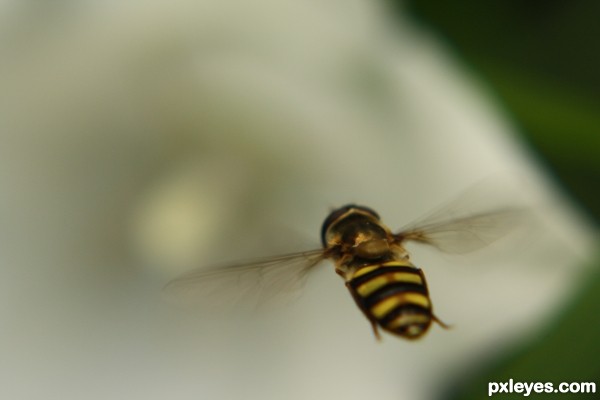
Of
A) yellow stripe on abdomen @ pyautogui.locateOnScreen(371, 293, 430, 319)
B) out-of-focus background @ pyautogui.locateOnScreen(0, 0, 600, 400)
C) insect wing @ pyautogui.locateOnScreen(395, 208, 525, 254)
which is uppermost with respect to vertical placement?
out-of-focus background @ pyautogui.locateOnScreen(0, 0, 600, 400)

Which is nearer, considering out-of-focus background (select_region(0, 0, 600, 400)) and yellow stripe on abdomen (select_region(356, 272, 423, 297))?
yellow stripe on abdomen (select_region(356, 272, 423, 297))

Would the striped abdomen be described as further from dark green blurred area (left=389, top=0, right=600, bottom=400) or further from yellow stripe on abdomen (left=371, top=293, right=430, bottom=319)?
dark green blurred area (left=389, top=0, right=600, bottom=400)

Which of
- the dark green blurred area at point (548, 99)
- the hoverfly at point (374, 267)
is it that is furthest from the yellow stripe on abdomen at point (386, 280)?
the dark green blurred area at point (548, 99)

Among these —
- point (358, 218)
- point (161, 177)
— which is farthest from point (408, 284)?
point (161, 177)

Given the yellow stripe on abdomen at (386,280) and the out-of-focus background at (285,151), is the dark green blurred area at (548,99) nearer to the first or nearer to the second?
the out-of-focus background at (285,151)

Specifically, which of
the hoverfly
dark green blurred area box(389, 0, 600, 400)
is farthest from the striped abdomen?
dark green blurred area box(389, 0, 600, 400)

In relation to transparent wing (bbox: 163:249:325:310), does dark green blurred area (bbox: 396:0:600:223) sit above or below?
above

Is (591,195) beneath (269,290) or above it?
above

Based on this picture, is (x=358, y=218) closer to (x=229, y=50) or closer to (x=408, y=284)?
(x=408, y=284)
